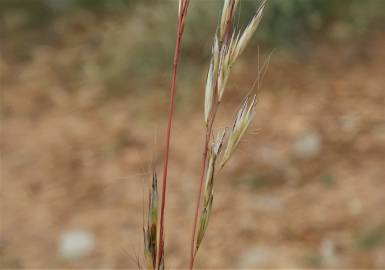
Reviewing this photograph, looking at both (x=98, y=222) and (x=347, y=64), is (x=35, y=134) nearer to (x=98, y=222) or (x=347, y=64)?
(x=98, y=222)

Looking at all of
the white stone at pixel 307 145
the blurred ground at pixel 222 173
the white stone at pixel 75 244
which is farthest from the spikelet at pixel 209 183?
the white stone at pixel 307 145

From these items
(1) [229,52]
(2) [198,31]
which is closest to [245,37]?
(1) [229,52]

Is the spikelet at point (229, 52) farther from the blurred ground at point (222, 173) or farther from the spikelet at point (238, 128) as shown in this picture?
the blurred ground at point (222, 173)

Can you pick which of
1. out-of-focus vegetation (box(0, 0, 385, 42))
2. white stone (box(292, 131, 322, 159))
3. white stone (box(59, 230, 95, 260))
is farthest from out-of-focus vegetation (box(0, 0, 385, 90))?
white stone (box(59, 230, 95, 260))

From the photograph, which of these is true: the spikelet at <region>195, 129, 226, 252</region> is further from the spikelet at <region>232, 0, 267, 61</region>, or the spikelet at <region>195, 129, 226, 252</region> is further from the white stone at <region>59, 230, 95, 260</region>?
the white stone at <region>59, 230, 95, 260</region>

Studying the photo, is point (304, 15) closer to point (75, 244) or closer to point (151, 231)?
point (75, 244)
